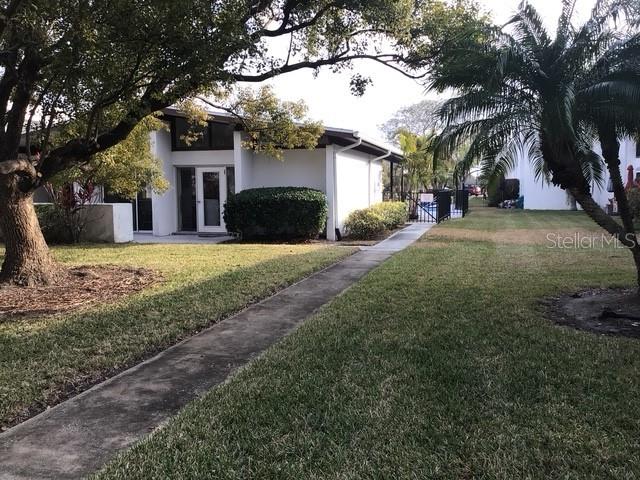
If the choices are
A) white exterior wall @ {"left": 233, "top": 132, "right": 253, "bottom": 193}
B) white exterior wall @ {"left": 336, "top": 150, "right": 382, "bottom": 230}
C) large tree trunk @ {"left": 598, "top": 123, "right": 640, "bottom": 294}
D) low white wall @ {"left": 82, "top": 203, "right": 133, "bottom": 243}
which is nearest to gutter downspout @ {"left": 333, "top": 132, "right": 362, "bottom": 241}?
white exterior wall @ {"left": 336, "top": 150, "right": 382, "bottom": 230}

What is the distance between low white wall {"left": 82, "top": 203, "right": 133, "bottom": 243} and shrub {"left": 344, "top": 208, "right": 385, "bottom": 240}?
6.40 metres

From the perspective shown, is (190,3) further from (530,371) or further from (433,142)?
(530,371)

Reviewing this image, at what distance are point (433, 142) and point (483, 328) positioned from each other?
273cm

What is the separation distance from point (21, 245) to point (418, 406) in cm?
712

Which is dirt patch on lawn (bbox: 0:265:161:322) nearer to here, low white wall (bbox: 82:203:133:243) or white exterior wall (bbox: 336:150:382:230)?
low white wall (bbox: 82:203:133:243)

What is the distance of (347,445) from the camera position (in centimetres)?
333

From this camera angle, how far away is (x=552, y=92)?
6.43 meters

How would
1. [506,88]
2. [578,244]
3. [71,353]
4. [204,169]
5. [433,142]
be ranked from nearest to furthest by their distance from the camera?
1. [71,353]
2. [506,88]
3. [433,142]
4. [578,244]
5. [204,169]

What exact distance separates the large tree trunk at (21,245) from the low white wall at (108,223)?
6927 mm

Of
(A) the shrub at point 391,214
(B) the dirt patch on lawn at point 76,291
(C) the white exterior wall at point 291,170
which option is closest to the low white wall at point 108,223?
(C) the white exterior wall at point 291,170

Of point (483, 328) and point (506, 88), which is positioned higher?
point (506, 88)

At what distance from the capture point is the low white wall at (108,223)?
15.5 metres

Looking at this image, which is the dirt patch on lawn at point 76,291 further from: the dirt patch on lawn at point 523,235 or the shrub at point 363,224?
the dirt patch on lawn at point 523,235

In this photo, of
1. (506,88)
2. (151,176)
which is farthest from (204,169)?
(506,88)
